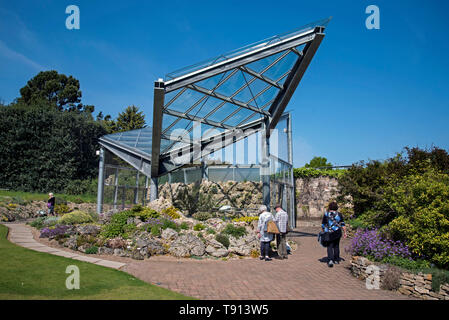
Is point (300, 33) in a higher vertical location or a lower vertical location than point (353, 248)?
higher

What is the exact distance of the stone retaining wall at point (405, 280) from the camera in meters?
6.03

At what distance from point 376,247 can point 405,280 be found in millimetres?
1522

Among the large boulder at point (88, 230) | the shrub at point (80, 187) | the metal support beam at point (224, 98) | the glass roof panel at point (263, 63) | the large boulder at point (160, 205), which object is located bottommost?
the large boulder at point (88, 230)

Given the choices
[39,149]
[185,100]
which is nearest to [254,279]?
[185,100]

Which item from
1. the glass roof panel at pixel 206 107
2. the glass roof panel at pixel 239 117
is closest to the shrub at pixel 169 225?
the glass roof panel at pixel 206 107

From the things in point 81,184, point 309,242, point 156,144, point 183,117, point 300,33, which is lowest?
point 309,242

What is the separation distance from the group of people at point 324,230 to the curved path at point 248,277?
355mm

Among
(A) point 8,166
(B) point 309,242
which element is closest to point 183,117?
(B) point 309,242

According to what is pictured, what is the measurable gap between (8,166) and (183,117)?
2174 cm

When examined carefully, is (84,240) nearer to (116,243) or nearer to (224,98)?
(116,243)

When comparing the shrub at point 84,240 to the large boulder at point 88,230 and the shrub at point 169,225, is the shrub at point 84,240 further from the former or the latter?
the shrub at point 169,225

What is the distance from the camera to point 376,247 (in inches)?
314

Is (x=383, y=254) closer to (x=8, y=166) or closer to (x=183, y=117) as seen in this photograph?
(x=183, y=117)

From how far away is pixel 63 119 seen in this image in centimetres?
3106
